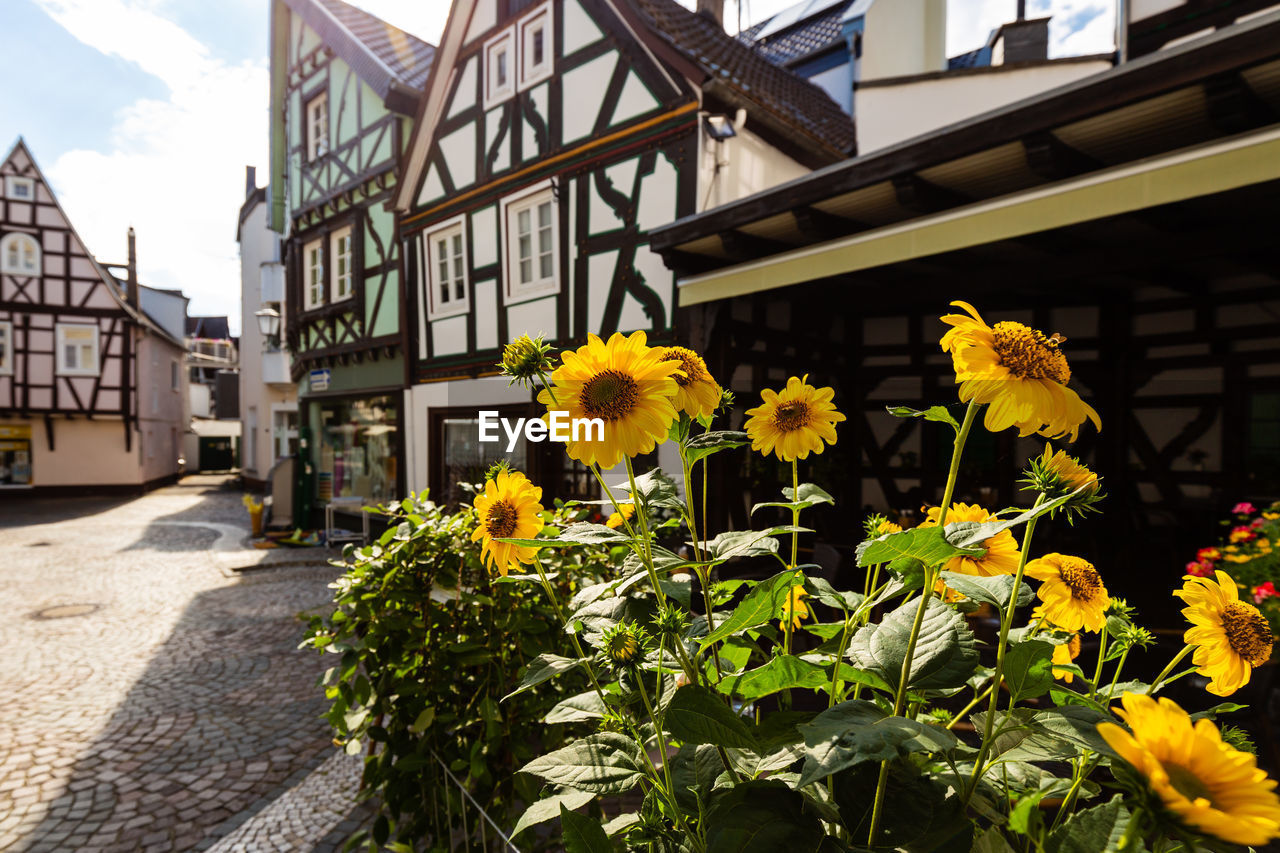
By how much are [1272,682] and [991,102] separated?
7066 millimetres

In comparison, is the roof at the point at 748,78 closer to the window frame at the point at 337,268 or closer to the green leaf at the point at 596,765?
the green leaf at the point at 596,765

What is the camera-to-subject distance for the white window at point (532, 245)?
7785 millimetres

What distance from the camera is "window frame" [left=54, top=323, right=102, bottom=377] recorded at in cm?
1825

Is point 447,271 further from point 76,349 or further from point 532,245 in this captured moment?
point 76,349

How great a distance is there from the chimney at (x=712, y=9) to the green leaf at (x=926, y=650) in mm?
9879

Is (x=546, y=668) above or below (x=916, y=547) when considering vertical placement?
below

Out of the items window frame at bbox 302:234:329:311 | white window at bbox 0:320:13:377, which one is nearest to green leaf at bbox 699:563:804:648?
window frame at bbox 302:234:329:311

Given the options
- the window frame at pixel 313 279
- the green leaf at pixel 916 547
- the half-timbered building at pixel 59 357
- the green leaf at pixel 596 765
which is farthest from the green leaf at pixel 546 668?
the half-timbered building at pixel 59 357

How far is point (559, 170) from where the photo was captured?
7.59 metres

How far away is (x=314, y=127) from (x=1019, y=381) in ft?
48.6

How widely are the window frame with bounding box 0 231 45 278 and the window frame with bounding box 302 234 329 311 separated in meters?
11.7

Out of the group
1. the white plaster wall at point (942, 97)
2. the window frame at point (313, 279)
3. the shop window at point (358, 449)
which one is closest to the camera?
the white plaster wall at point (942, 97)

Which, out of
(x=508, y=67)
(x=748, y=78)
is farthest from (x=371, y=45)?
(x=748, y=78)

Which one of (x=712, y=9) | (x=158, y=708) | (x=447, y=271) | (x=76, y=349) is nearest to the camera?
(x=158, y=708)
